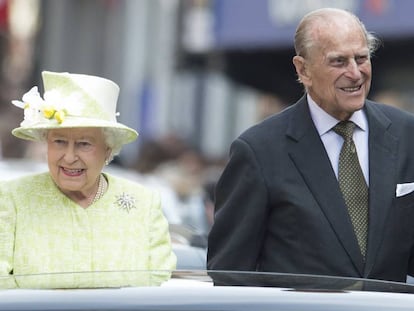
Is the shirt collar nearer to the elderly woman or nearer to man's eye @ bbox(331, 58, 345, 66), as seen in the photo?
man's eye @ bbox(331, 58, 345, 66)

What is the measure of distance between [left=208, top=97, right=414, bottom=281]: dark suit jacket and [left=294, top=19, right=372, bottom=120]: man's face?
13 cm

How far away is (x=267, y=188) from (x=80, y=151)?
706mm

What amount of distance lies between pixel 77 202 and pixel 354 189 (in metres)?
1.02

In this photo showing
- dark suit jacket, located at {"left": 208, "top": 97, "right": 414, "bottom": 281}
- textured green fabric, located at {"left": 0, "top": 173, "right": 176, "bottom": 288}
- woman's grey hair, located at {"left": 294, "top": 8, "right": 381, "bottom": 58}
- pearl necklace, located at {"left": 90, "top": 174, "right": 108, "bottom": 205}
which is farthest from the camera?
woman's grey hair, located at {"left": 294, "top": 8, "right": 381, "bottom": 58}

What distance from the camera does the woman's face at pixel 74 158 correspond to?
5117 mm

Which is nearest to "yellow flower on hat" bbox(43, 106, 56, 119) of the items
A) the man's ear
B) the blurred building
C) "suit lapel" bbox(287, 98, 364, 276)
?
"suit lapel" bbox(287, 98, 364, 276)

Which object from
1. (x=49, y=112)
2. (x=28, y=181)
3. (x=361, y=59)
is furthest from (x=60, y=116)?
(x=361, y=59)

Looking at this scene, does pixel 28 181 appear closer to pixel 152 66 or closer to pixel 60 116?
pixel 60 116

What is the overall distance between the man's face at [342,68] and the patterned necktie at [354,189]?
160 millimetres

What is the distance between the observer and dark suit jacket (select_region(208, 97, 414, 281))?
17.5 feet

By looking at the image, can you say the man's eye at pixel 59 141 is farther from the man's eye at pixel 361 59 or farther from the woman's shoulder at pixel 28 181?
the man's eye at pixel 361 59

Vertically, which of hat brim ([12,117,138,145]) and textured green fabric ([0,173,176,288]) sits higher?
hat brim ([12,117,138,145])

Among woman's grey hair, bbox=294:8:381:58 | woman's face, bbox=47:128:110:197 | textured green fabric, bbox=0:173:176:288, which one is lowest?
textured green fabric, bbox=0:173:176:288

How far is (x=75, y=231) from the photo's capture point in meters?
5.02
